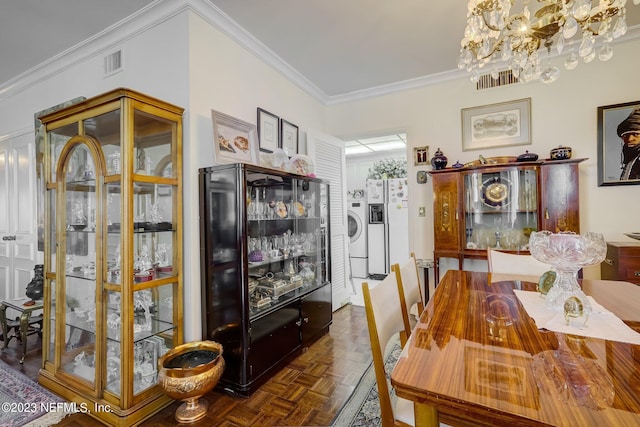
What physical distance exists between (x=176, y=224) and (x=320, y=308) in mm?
1563

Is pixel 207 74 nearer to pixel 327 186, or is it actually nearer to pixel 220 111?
pixel 220 111

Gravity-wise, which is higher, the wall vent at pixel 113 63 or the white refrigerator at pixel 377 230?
the wall vent at pixel 113 63

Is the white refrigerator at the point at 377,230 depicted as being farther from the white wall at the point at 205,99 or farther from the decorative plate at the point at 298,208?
the white wall at the point at 205,99

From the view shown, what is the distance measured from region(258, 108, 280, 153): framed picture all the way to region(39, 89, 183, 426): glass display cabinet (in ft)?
2.79

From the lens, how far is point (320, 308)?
2.85m

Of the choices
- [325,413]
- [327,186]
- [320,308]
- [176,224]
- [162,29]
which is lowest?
[325,413]

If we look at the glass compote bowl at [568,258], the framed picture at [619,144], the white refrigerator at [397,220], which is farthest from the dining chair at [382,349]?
the white refrigerator at [397,220]

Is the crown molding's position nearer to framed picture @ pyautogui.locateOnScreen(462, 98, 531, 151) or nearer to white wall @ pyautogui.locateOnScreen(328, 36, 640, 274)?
white wall @ pyautogui.locateOnScreen(328, 36, 640, 274)

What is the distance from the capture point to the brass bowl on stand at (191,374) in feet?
5.45

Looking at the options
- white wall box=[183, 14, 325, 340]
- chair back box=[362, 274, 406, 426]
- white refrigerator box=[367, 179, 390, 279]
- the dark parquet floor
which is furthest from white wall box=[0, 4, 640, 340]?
white refrigerator box=[367, 179, 390, 279]

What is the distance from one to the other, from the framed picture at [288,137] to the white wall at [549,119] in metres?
1.01

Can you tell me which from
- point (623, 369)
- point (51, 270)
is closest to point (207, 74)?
point (51, 270)

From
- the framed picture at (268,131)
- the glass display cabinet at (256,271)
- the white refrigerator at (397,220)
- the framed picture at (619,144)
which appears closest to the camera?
the glass display cabinet at (256,271)

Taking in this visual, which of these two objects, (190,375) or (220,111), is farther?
(220,111)
